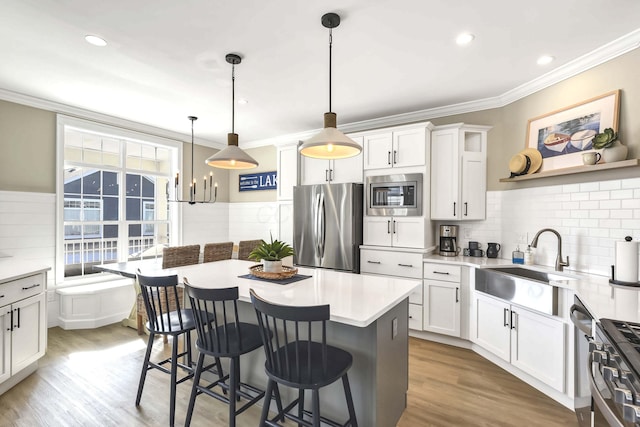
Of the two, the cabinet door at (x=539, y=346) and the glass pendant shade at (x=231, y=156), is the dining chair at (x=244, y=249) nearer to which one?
the glass pendant shade at (x=231, y=156)

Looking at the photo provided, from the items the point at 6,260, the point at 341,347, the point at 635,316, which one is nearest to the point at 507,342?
the point at 635,316

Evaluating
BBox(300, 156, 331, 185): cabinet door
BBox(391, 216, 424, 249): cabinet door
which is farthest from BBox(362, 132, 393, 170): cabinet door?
BBox(391, 216, 424, 249): cabinet door

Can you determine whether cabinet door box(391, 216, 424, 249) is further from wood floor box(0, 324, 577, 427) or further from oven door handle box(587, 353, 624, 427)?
oven door handle box(587, 353, 624, 427)

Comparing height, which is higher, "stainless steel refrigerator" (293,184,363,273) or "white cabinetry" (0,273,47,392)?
"stainless steel refrigerator" (293,184,363,273)

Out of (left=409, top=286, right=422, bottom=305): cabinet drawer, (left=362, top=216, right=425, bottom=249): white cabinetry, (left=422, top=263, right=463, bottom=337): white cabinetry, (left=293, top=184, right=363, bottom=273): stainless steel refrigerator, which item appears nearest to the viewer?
(left=422, top=263, right=463, bottom=337): white cabinetry

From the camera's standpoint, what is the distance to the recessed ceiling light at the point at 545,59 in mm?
2611

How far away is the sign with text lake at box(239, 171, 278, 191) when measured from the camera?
17.6ft

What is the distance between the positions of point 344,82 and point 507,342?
9.42 ft

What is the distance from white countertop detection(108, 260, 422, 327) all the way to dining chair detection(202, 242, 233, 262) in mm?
1050

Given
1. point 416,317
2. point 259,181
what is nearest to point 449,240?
point 416,317

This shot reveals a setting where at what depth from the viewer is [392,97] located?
3.51 metres

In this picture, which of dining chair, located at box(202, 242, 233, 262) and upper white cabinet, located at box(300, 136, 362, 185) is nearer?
dining chair, located at box(202, 242, 233, 262)

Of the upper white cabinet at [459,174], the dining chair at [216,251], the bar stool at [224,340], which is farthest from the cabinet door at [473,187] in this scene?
the dining chair at [216,251]

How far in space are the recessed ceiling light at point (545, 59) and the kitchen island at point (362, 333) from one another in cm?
228
